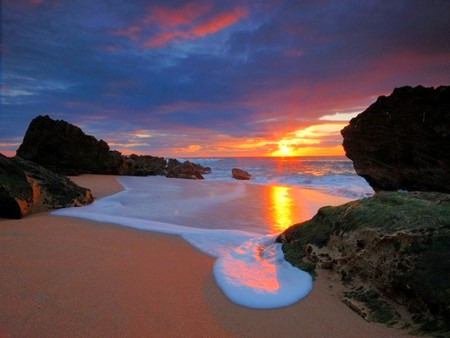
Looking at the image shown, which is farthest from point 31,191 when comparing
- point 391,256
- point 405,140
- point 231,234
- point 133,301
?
point 405,140

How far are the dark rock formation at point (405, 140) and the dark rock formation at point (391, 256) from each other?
3.16m

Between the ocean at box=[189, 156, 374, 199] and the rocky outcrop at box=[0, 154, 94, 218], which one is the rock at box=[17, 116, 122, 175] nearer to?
the ocean at box=[189, 156, 374, 199]

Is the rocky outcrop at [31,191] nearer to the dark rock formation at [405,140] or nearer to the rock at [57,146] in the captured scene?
the dark rock formation at [405,140]

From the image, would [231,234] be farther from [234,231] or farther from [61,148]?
[61,148]

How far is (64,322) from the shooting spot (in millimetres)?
2182

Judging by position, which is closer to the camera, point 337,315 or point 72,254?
point 337,315

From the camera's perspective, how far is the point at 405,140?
6570 millimetres

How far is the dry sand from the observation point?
218 centimetres

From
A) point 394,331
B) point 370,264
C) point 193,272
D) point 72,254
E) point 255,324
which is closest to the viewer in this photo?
point 394,331

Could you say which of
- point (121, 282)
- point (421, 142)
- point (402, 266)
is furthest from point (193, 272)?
point (421, 142)

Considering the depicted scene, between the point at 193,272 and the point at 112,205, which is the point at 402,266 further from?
the point at 112,205

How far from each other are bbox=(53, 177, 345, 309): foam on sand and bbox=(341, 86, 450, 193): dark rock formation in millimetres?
2189

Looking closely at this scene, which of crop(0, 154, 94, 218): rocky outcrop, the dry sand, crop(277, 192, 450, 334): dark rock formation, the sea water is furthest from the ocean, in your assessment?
the dry sand

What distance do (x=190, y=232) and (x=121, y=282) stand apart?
7.17ft
